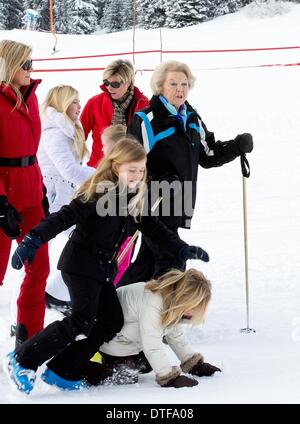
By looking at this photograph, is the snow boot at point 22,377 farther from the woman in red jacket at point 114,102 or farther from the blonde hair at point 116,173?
the woman in red jacket at point 114,102

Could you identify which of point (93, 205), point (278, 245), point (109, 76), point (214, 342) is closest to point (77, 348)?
point (93, 205)

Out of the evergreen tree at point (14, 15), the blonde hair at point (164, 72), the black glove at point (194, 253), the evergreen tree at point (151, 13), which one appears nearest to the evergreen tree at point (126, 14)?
the evergreen tree at point (151, 13)

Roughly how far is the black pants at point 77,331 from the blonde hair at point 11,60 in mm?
1096

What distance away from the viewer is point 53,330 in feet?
11.2

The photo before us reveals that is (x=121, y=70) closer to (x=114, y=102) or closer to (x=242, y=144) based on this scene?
(x=114, y=102)

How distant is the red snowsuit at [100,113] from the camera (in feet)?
17.7

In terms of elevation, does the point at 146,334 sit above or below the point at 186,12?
below

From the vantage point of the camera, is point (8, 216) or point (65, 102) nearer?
point (8, 216)

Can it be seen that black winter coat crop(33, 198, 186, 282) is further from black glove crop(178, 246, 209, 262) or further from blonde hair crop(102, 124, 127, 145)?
blonde hair crop(102, 124, 127, 145)

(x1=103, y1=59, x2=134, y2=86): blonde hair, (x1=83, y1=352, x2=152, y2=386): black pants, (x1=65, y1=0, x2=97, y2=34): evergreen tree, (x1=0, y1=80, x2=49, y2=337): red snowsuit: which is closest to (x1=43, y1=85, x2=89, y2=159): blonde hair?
(x1=103, y1=59, x2=134, y2=86): blonde hair

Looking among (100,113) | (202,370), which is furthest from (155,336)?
(100,113)

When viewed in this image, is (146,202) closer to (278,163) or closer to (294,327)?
(294,327)

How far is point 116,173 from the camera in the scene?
3631 millimetres

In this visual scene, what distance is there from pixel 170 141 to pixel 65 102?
996mm
